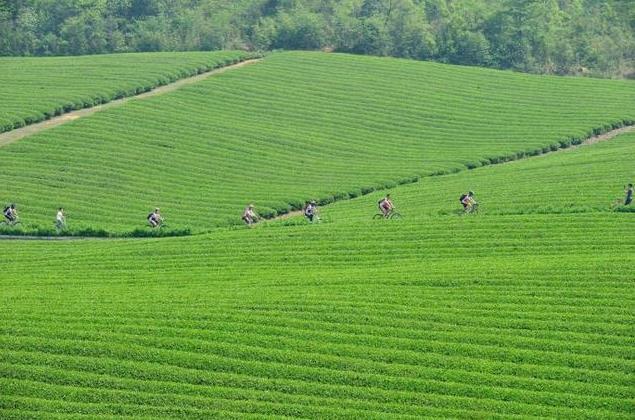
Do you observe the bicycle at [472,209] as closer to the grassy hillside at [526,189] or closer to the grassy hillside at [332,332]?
the grassy hillside at [526,189]

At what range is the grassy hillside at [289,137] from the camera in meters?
59.8

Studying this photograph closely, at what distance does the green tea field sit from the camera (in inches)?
1186

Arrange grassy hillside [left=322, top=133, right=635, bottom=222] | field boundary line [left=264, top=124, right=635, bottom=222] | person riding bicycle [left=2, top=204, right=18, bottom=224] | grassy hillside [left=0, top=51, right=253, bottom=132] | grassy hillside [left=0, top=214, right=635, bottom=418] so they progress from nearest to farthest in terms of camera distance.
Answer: grassy hillside [left=0, top=214, right=635, bottom=418] < person riding bicycle [left=2, top=204, right=18, bottom=224] < grassy hillside [left=322, top=133, right=635, bottom=222] < field boundary line [left=264, top=124, right=635, bottom=222] < grassy hillside [left=0, top=51, right=253, bottom=132]

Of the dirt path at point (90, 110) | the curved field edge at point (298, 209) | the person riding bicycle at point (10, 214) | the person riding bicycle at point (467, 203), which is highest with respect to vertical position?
the person riding bicycle at point (467, 203)

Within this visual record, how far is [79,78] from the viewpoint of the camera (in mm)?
80750

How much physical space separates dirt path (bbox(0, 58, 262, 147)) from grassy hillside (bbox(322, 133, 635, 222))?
18.0 meters

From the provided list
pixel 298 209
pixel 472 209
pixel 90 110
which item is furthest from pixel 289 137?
pixel 472 209

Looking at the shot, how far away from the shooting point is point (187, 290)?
3812cm

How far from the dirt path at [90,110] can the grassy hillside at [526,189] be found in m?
18.0

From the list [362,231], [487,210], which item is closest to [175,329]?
[362,231]

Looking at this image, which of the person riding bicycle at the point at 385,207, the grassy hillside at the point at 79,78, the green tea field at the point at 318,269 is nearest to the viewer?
the green tea field at the point at 318,269

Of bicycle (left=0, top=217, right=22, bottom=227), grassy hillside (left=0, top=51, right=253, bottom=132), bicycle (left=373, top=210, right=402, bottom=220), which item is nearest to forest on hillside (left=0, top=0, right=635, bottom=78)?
grassy hillside (left=0, top=51, right=253, bottom=132)

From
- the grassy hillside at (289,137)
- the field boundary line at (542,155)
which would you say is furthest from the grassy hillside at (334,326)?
the field boundary line at (542,155)

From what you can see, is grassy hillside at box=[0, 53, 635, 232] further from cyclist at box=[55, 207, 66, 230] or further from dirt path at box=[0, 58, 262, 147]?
dirt path at box=[0, 58, 262, 147]
